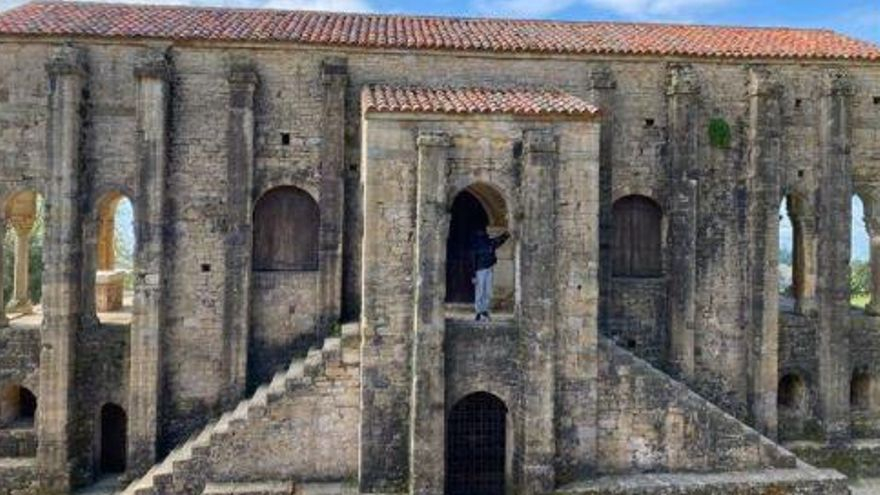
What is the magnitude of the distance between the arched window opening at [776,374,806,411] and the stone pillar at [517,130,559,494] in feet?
26.0

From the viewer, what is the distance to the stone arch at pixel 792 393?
1886cm

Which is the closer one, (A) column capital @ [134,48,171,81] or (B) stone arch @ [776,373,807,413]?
(A) column capital @ [134,48,171,81]

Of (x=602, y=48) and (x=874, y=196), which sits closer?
(x=602, y=48)

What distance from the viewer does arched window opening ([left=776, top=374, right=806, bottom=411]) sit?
1889cm

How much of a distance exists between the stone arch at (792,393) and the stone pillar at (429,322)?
32.1ft

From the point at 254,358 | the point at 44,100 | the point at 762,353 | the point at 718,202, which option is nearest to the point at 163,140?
the point at 44,100

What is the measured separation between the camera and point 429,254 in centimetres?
1406

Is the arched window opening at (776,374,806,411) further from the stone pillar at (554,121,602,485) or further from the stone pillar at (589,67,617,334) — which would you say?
the stone pillar at (554,121,602,485)

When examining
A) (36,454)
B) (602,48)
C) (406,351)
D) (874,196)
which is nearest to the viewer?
(406,351)

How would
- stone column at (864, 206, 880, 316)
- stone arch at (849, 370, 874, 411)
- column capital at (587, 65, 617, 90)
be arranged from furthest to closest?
stone arch at (849, 370, 874, 411), stone column at (864, 206, 880, 316), column capital at (587, 65, 617, 90)

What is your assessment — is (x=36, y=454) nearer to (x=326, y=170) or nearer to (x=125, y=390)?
(x=125, y=390)

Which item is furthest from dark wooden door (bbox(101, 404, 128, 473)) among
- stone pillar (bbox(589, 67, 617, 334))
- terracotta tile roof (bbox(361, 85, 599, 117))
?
stone pillar (bbox(589, 67, 617, 334))

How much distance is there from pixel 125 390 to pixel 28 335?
2.45 metres

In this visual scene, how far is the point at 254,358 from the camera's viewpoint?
17.1m
